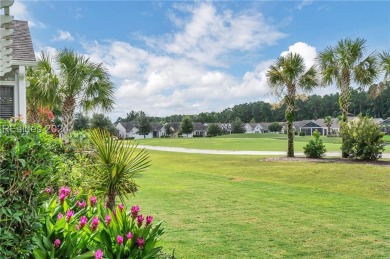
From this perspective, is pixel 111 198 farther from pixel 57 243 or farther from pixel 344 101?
pixel 344 101

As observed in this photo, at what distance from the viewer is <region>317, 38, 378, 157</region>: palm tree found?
19531 mm

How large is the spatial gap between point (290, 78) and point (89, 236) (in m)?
19.2

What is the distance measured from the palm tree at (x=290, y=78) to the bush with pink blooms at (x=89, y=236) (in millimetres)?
18464

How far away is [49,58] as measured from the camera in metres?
16.0

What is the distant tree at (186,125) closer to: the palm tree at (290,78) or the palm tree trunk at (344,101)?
the palm tree at (290,78)

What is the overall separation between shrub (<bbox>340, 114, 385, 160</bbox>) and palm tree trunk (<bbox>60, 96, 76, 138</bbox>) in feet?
49.4

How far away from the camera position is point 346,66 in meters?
19.5

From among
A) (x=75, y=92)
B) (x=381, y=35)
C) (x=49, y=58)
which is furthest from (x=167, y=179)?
(x=381, y=35)

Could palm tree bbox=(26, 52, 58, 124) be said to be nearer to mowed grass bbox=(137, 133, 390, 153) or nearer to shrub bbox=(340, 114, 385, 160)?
shrub bbox=(340, 114, 385, 160)

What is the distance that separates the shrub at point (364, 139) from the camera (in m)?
18.3

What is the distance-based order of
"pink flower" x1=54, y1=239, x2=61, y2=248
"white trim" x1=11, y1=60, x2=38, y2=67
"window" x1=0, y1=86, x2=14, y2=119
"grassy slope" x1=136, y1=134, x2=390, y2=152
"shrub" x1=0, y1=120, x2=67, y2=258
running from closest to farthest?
"shrub" x1=0, y1=120, x2=67, y2=258 < "pink flower" x1=54, y1=239, x2=61, y2=248 < "white trim" x1=11, y1=60, x2=38, y2=67 < "window" x1=0, y1=86, x2=14, y2=119 < "grassy slope" x1=136, y1=134, x2=390, y2=152

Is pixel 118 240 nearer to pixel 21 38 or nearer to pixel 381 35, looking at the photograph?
pixel 21 38

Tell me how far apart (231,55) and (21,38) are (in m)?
12.2

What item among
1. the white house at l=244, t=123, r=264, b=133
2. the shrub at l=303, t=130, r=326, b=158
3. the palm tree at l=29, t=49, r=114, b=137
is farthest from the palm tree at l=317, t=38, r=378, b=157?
the white house at l=244, t=123, r=264, b=133
